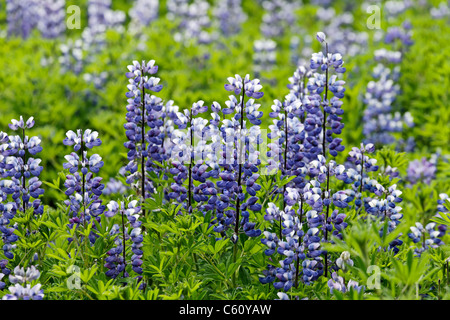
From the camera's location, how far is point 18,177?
11.3 ft

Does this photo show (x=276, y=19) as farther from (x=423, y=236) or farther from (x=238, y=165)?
(x=238, y=165)

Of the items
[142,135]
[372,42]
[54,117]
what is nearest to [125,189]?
[142,135]

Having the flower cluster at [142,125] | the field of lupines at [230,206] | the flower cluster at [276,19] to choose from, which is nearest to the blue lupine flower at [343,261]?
the field of lupines at [230,206]

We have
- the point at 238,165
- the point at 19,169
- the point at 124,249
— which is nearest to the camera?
the point at 124,249

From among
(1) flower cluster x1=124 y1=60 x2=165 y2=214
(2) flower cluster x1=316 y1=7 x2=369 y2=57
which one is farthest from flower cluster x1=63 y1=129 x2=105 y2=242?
(2) flower cluster x1=316 y1=7 x2=369 y2=57

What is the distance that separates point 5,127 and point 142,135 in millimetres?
2928

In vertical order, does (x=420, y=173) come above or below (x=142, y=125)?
below

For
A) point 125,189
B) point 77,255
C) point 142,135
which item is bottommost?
point 77,255

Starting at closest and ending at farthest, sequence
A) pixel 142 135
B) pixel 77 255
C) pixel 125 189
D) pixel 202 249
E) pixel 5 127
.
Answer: pixel 202 249
pixel 77 255
pixel 142 135
pixel 125 189
pixel 5 127

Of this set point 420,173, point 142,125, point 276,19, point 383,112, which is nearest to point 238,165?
point 142,125

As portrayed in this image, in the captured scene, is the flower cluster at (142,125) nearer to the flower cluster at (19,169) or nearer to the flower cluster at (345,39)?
the flower cluster at (19,169)

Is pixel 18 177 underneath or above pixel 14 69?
underneath

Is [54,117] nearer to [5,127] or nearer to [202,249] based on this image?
[5,127]

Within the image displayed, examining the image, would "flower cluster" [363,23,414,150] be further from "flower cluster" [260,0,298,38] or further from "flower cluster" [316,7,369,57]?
"flower cluster" [260,0,298,38]
